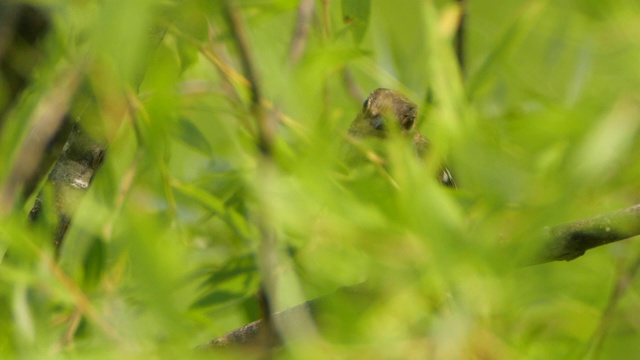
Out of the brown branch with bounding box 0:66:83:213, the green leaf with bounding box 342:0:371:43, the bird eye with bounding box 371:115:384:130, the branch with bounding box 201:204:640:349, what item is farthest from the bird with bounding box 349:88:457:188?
the branch with bounding box 201:204:640:349

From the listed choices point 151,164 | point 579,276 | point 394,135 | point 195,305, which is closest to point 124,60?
point 394,135

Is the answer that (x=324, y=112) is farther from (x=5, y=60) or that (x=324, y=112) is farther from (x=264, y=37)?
(x=5, y=60)

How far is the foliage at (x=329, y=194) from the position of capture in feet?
3.01

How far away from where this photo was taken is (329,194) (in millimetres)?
985

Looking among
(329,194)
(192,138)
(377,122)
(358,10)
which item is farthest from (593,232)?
(377,122)

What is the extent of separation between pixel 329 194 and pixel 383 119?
0.62m

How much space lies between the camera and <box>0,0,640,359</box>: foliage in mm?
917

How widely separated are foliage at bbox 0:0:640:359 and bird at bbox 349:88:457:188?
0.24ft

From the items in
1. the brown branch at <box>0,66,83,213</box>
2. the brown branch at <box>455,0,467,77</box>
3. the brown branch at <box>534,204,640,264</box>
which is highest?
the brown branch at <box>0,66,83,213</box>

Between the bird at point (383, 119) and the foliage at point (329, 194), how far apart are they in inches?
2.9

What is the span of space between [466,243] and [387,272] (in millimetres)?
111

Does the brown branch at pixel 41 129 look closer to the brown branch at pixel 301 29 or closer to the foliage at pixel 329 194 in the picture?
the foliage at pixel 329 194

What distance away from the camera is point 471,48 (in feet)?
5.82

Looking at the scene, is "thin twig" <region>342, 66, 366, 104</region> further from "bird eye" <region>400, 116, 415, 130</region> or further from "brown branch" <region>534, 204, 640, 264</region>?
"brown branch" <region>534, 204, 640, 264</region>
